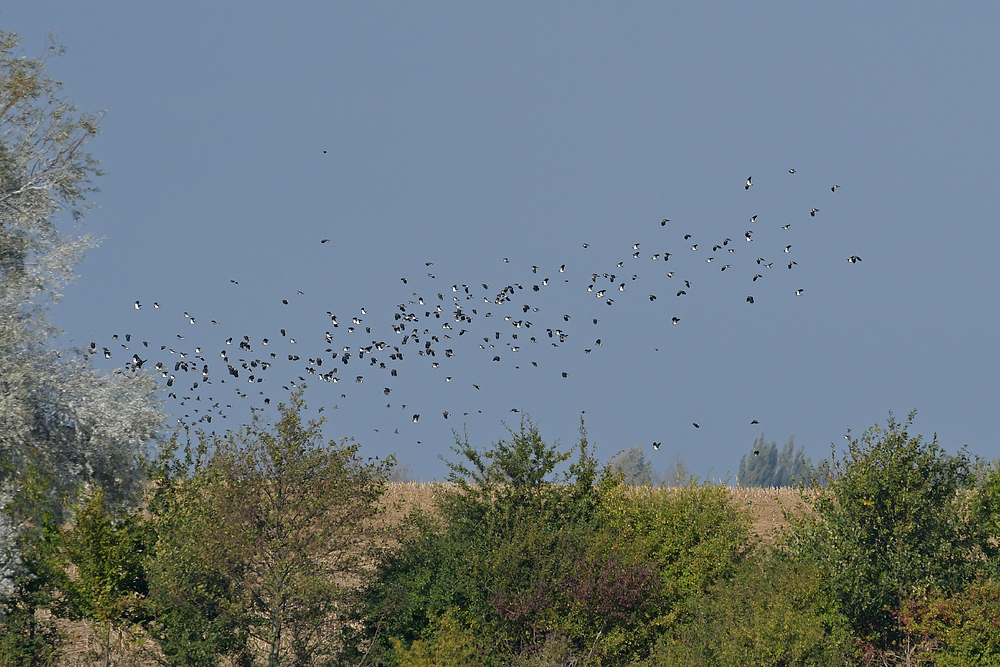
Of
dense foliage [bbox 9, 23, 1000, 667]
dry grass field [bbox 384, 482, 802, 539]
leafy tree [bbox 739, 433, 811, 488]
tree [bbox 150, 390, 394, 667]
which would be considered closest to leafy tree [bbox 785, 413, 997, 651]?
dense foliage [bbox 9, 23, 1000, 667]

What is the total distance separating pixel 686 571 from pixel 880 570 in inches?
200

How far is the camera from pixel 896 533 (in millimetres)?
28234

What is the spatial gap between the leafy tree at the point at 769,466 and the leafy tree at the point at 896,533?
405 feet

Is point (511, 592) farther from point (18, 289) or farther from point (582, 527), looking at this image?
point (18, 289)

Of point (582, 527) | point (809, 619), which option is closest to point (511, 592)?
point (582, 527)

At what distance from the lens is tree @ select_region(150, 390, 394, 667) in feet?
88.0

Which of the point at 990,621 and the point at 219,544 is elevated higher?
the point at 219,544

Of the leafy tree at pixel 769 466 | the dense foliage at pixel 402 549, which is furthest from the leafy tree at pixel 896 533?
the leafy tree at pixel 769 466

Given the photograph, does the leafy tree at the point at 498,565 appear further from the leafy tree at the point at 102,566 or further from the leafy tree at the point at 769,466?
the leafy tree at the point at 769,466

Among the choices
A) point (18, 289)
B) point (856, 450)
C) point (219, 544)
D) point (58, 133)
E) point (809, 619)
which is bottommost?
point (809, 619)

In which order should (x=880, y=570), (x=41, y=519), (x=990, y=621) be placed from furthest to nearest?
(x=41, y=519)
(x=880, y=570)
(x=990, y=621)

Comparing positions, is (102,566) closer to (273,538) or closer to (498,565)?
(273,538)

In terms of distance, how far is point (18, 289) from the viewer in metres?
28.3

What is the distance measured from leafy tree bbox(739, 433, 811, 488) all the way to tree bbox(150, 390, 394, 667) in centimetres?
12850
